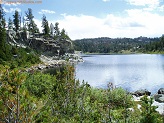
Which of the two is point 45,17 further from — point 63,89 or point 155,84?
point 63,89

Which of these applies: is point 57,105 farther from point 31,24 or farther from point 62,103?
point 31,24

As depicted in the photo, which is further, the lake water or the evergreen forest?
the lake water

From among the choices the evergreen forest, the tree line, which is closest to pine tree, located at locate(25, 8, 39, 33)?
the tree line

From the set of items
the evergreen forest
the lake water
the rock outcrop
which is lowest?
the lake water

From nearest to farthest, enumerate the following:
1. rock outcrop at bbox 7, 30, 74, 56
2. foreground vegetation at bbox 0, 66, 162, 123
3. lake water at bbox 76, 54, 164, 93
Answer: foreground vegetation at bbox 0, 66, 162, 123, lake water at bbox 76, 54, 164, 93, rock outcrop at bbox 7, 30, 74, 56

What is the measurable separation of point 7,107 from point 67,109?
7986 millimetres

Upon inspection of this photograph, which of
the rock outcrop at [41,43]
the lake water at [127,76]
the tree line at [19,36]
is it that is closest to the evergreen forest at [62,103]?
the lake water at [127,76]

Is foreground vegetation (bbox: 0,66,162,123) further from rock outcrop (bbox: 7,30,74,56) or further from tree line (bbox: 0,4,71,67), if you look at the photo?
rock outcrop (bbox: 7,30,74,56)

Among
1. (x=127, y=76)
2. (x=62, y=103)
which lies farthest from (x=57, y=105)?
(x=127, y=76)

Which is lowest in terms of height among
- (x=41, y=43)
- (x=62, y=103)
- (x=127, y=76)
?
(x=127, y=76)

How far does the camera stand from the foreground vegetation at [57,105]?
21.1 feet

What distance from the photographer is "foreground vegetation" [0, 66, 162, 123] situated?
6430 mm

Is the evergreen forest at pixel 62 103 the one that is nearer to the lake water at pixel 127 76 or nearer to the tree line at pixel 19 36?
the lake water at pixel 127 76

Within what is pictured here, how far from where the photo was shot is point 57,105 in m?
14.2
